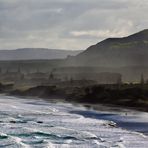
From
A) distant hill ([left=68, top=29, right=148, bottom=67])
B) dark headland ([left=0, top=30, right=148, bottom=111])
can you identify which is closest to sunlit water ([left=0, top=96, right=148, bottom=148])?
dark headland ([left=0, top=30, right=148, bottom=111])

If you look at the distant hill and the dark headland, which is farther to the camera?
the distant hill

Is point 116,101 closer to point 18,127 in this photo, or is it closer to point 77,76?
point 18,127

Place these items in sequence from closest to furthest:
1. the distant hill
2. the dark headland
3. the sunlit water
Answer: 1. the sunlit water
2. the dark headland
3. the distant hill

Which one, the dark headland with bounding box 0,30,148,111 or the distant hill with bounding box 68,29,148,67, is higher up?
the distant hill with bounding box 68,29,148,67

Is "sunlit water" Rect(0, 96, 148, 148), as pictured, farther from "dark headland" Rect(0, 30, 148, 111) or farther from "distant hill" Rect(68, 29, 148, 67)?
"distant hill" Rect(68, 29, 148, 67)

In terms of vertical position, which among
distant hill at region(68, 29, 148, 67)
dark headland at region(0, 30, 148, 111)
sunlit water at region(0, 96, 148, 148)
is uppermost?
distant hill at region(68, 29, 148, 67)

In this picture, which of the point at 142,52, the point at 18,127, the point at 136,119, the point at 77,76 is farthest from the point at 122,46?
the point at 18,127

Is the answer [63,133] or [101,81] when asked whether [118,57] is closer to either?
[101,81]

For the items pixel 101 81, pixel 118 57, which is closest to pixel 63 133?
pixel 101 81

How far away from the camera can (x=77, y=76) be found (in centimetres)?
13350

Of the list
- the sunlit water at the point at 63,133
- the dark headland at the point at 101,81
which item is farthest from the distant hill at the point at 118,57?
the sunlit water at the point at 63,133

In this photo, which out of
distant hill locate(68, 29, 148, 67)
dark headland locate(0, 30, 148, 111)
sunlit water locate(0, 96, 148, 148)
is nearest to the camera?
sunlit water locate(0, 96, 148, 148)

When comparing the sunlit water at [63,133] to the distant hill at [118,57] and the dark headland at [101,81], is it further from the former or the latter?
the distant hill at [118,57]

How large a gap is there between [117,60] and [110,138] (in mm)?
119853
